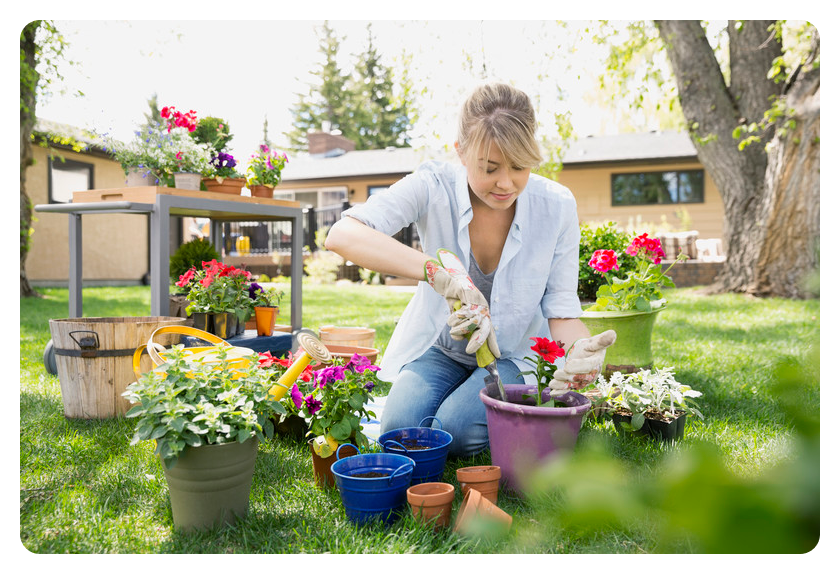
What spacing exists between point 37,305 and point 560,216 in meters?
6.42

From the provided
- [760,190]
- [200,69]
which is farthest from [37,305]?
[760,190]

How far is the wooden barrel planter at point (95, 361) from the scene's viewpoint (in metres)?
2.24

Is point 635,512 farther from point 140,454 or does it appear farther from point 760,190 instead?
point 760,190

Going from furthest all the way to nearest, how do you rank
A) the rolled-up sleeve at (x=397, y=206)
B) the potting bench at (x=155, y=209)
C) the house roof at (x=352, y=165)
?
the house roof at (x=352, y=165)
the potting bench at (x=155, y=209)
the rolled-up sleeve at (x=397, y=206)

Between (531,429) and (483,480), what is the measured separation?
0.19 m

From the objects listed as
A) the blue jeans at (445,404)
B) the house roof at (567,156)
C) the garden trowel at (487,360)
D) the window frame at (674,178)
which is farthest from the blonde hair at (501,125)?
the window frame at (674,178)

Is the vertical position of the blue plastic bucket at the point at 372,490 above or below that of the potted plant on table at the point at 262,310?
below

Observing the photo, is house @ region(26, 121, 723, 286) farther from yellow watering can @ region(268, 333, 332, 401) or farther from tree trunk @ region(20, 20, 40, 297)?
yellow watering can @ region(268, 333, 332, 401)

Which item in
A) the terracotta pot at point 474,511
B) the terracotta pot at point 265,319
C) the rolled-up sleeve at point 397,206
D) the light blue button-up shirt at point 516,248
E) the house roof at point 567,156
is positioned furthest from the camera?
the house roof at point 567,156

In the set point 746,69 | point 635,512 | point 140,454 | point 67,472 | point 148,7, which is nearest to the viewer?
point 635,512

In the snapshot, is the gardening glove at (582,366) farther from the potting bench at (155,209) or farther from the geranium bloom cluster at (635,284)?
the potting bench at (155,209)

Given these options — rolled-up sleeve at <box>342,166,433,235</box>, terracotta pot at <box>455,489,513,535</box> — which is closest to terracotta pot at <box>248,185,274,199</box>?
rolled-up sleeve at <box>342,166,433,235</box>

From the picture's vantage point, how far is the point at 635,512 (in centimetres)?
26

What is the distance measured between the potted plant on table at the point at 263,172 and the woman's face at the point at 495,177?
5.81 ft
